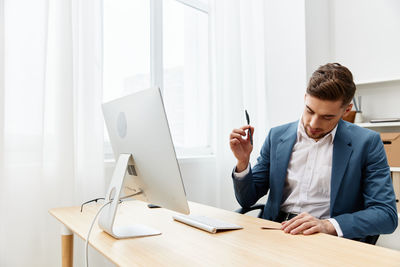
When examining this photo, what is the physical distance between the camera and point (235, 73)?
8.94 ft

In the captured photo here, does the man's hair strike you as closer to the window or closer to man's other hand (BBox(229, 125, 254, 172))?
man's other hand (BBox(229, 125, 254, 172))

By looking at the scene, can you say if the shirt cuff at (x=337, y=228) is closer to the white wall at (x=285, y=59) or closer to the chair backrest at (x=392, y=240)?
the white wall at (x=285, y=59)

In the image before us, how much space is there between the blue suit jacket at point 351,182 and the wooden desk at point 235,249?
31 centimetres

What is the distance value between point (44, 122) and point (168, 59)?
115cm

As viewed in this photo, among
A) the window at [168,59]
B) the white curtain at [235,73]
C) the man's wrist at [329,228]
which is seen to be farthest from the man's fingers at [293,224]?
the white curtain at [235,73]

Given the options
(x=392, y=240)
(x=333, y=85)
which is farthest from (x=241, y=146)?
(x=392, y=240)

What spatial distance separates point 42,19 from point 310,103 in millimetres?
1303

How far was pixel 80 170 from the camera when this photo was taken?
177 centimetres

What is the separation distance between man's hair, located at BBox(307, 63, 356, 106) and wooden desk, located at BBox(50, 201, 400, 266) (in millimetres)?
569

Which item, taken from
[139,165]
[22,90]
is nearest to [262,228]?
[139,165]

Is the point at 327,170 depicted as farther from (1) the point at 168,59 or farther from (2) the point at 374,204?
(1) the point at 168,59

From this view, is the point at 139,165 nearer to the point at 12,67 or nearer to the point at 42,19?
the point at 12,67

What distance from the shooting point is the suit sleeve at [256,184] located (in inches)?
64.1

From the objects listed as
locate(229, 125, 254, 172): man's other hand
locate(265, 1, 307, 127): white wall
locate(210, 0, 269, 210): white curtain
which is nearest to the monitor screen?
locate(229, 125, 254, 172): man's other hand
